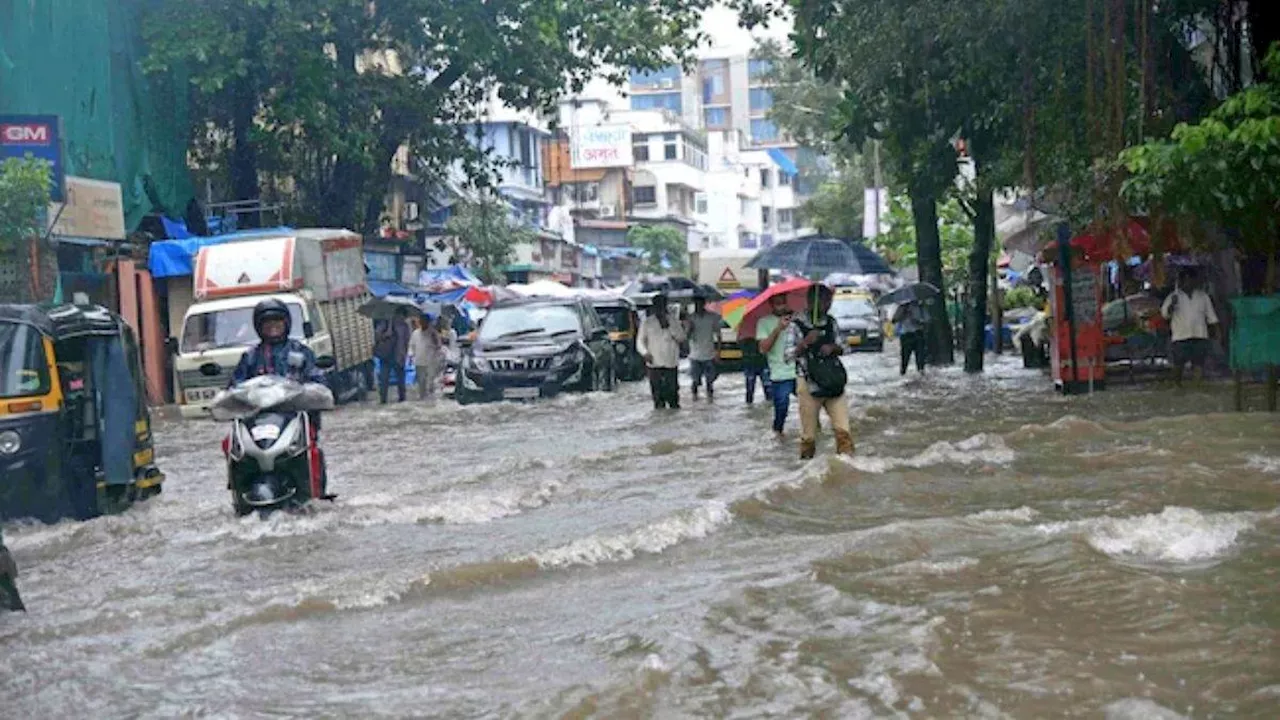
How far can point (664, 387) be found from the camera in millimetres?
23344

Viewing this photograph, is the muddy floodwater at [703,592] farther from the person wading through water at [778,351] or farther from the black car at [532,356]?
the black car at [532,356]

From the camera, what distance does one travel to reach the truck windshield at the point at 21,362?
11938 mm

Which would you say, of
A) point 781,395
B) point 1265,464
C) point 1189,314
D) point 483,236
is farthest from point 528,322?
point 483,236

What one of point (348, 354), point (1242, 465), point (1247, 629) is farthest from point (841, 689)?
point (348, 354)

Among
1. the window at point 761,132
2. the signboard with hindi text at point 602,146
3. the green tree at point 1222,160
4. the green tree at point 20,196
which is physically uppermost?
the window at point 761,132

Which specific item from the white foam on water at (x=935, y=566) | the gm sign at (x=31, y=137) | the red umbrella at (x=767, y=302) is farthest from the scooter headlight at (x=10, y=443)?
the gm sign at (x=31, y=137)

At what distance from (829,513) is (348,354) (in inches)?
745

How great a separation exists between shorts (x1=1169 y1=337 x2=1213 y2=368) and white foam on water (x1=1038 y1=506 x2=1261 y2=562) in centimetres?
1178

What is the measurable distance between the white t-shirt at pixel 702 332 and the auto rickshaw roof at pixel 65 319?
12320 mm

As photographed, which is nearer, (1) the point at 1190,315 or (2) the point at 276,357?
(2) the point at 276,357

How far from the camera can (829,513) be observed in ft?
39.1

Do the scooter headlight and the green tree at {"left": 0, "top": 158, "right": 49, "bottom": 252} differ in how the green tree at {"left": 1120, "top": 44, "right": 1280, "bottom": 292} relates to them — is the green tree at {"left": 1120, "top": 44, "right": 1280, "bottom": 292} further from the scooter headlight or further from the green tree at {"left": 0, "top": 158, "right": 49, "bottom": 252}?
the green tree at {"left": 0, "top": 158, "right": 49, "bottom": 252}

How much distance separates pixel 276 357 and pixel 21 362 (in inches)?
66.4

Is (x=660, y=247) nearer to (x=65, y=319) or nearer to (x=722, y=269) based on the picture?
(x=722, y=269)
